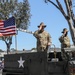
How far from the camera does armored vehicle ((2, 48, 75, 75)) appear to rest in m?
9.28

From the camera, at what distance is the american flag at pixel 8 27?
1395 cm

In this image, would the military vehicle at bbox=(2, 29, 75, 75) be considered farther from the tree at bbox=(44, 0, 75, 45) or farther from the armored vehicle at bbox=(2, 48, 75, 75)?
the tree at bbox=(44, 0, 75, 45)

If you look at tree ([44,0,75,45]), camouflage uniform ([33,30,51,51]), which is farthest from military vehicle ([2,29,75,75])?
tree ([44,0,75,45])

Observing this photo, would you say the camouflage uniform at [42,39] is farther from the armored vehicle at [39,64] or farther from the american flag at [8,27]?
the american flag at [8,27]

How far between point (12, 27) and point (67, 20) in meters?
7.80

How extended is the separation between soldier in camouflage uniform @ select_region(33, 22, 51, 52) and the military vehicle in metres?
0.46

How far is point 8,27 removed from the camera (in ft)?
46.1

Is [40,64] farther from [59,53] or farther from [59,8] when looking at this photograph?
[59,8]

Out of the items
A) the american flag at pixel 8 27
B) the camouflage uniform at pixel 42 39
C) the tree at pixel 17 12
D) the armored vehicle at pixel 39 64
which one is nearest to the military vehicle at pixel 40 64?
the armored vehicle at pixel 39 64

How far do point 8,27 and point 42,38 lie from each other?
3364 mm

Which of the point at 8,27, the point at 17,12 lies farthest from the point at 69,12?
the point at 17,12

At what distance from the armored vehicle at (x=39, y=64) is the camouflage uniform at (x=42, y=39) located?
43 centimetres

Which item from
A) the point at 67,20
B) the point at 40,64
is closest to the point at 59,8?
the point at 67,20

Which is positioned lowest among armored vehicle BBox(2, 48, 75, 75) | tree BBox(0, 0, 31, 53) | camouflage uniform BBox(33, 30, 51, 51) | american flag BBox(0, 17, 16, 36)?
armored vehicle BBox(2, 48, 75, 75)
